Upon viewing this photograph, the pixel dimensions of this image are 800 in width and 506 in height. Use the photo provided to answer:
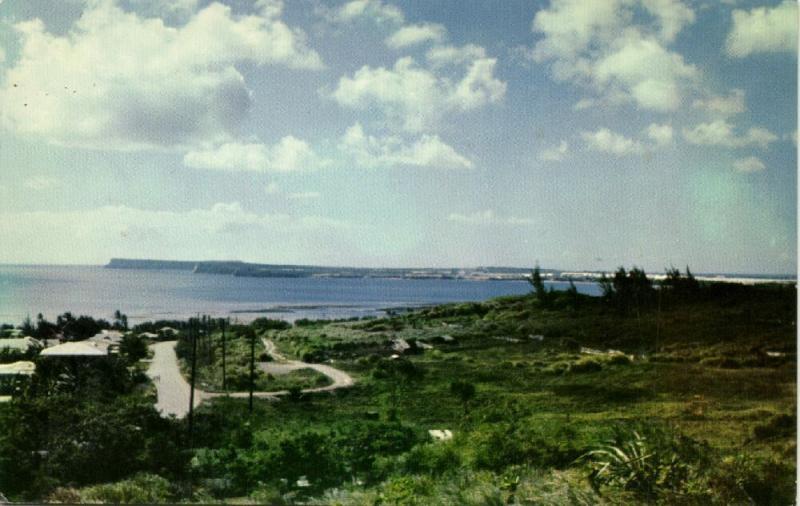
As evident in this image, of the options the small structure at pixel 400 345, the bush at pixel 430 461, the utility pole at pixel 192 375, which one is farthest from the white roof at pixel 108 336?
the bush at pixel 430 461

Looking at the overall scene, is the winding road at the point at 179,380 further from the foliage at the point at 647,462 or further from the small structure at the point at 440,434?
the foliage at the point at 647,462

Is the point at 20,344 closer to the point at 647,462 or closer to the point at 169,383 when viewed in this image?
the point at 169,383

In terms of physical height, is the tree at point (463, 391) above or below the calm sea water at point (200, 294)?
below

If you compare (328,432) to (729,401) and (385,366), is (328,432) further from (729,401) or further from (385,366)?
(729,401)

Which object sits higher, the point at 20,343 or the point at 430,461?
the point at 20,343

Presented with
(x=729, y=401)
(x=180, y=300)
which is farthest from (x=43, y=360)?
(x=729, y=401)

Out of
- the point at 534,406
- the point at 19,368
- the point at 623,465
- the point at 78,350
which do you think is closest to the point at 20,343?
the point at 19,368

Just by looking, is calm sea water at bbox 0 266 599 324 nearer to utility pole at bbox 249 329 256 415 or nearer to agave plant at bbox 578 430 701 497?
utility pole at bbox 249 329 256 415

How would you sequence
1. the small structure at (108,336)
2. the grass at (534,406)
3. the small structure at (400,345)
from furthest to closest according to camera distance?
the small structure at (400,345), the small structure at (108,336), the grass at (534,406)
